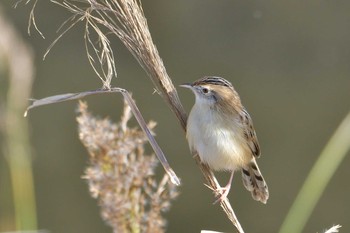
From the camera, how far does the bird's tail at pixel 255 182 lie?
13.8 ft

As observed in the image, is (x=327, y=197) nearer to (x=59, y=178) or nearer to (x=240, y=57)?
(x=240, y=57)

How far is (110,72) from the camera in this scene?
302 centimetres

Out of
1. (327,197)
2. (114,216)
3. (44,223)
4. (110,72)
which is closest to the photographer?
(114,216)

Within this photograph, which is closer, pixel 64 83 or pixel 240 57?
pixel 240 57

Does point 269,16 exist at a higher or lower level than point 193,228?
higher

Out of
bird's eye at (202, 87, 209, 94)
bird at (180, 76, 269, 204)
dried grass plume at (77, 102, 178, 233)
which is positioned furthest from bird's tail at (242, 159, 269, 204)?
dried grass plume at (77, 102, 178, 233)

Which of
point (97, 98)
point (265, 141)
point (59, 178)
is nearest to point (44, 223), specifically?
point (59, 178)

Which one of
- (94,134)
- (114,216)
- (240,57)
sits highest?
(240,57)

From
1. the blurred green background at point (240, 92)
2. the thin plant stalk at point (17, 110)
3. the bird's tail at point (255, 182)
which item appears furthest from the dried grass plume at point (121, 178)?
the blurred green background at point (240, 92)

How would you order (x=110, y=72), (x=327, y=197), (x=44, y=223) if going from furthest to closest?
(x=44, y=223) < (x=327, y=197) < (x=110, y=72)

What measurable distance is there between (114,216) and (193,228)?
13.1ft

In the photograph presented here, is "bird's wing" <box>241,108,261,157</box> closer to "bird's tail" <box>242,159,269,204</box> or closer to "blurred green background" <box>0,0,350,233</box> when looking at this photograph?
"bird's tail" <box>242,159,269,204</box>

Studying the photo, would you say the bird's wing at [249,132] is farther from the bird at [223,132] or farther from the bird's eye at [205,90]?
the bird's eye at [205,90]

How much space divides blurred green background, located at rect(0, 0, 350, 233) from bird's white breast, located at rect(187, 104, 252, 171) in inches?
84.9
